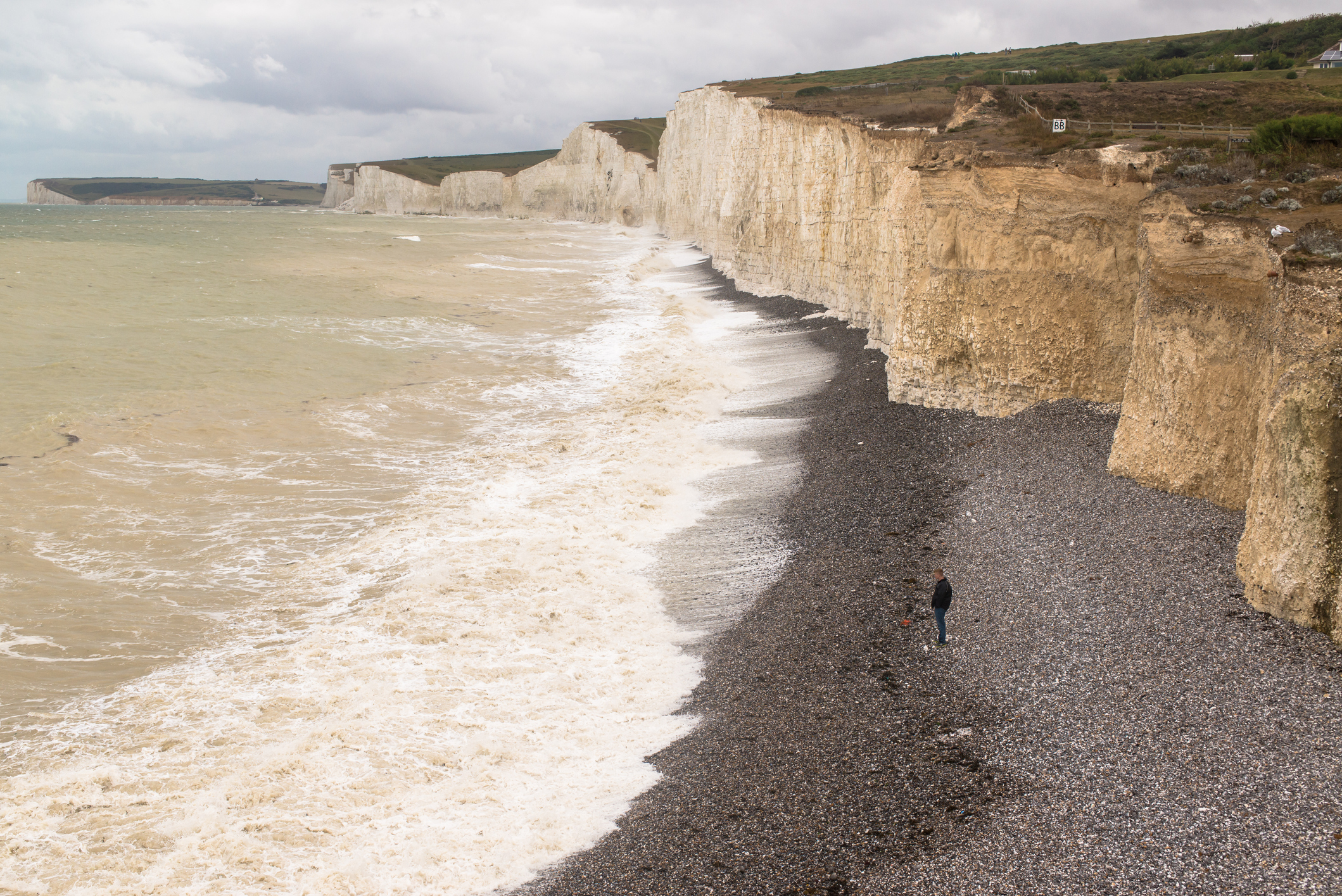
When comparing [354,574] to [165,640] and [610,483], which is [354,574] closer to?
[165,640]

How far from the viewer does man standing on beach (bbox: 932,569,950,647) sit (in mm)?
10008

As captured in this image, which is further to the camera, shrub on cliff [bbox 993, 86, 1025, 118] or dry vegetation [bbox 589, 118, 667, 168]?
dry vegetation [bbox 589, 118, 667, 168]

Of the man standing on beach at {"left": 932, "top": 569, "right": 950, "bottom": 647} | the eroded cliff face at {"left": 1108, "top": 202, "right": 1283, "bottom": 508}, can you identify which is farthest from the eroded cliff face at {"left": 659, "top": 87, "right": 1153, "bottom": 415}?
the man standing on beach at {"left": 932, "top": 569, "right": 950, "bottom": 647}

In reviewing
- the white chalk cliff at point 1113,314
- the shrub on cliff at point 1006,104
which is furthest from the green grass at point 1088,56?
the white chalk cliff at point 1113,314

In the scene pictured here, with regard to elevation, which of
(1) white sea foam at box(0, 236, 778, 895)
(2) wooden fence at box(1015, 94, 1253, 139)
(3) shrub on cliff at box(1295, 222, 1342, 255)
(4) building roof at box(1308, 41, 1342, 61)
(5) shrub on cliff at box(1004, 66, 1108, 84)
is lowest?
(1) white sea foam at box(0, 236, 778, 895)

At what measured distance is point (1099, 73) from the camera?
4641 centimetres

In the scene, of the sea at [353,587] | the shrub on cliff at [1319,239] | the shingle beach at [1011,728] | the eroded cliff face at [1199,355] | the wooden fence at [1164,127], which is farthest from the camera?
the wooden fence at [1164,127]

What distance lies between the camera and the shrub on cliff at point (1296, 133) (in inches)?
533

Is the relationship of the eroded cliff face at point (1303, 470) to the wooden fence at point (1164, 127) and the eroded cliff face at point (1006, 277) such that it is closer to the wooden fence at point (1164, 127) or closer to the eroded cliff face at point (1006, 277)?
the eroded cliff face at point (1006, 277)

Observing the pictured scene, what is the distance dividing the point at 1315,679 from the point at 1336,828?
2.10 meters

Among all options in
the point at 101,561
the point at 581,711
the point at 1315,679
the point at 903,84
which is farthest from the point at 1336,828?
the point at 903,84

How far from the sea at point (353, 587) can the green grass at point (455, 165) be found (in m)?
103

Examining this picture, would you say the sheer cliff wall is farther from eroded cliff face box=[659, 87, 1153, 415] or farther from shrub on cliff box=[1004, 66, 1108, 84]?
shrub on cliff box=[1004, 66, 1108, 84]

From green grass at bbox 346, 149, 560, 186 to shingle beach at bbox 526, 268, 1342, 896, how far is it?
116107 mm
